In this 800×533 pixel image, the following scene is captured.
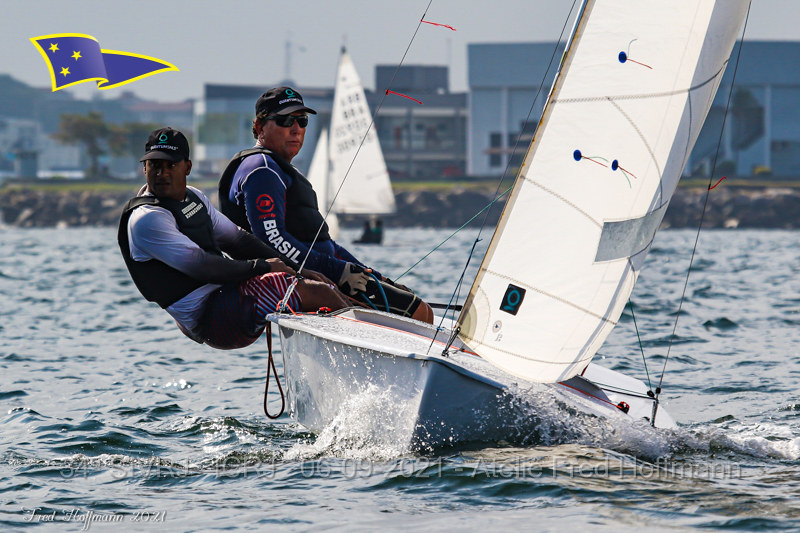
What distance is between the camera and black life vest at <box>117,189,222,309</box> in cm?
546

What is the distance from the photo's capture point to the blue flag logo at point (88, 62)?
666 centimetres

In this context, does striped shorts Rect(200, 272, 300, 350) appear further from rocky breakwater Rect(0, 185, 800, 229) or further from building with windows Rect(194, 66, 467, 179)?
building with windows Rect(194, 66, 467, 179)

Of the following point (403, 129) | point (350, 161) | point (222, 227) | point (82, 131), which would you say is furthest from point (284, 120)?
point (82, 131)

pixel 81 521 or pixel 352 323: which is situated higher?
pixel 352 323

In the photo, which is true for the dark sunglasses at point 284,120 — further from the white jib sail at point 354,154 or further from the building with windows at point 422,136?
the building with windows at point 422,136

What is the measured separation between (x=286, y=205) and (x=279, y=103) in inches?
23.7

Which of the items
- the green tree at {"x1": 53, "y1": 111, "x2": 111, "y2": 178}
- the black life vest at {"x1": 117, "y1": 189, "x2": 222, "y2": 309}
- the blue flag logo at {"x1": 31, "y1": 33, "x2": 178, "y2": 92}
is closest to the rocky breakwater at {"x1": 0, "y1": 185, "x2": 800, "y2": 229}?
the green tree at {"x1": 53, "y1": 111, "x2": 111, "y2": 178}

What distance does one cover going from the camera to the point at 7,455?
5605 mm

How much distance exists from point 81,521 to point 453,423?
1754mm

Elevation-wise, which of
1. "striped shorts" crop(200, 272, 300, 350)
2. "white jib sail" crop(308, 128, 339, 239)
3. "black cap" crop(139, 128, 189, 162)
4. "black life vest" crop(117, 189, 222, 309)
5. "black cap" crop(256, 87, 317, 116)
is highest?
"white jib sail" crop(308, 128, 339, 239)

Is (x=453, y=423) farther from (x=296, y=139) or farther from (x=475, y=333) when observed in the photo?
(x=296, y=139)

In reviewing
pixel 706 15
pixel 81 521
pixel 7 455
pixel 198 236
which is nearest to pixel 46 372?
pixel 7 455

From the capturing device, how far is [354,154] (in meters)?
35.2

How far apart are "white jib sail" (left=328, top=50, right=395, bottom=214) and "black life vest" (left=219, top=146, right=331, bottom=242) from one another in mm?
27228
